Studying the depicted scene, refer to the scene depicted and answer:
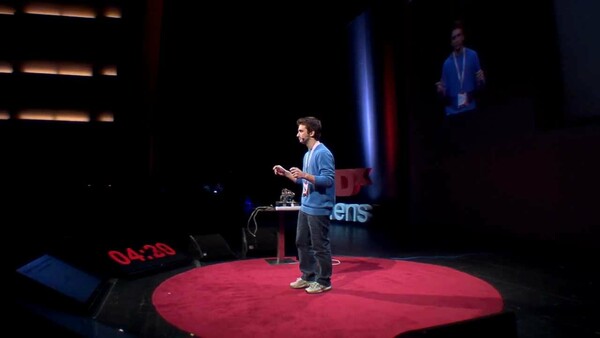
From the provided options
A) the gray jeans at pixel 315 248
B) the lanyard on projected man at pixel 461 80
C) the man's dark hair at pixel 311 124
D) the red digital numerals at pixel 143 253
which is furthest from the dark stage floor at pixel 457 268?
the lanyard on projected man at pixel 461 80

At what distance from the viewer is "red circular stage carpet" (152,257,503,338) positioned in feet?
8.70

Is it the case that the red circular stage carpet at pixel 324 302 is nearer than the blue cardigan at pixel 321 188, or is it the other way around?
the red circular stage carpet at pixel 324 302

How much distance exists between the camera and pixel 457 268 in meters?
4.70

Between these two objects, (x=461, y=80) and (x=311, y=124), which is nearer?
(x=311, y=124)

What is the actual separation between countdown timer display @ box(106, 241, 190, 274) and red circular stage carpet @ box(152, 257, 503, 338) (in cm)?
39

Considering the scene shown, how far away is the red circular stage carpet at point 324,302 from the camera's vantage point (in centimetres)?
265

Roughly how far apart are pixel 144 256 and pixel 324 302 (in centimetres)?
248

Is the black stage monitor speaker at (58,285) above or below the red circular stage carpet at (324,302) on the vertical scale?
above

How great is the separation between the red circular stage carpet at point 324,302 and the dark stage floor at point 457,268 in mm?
198

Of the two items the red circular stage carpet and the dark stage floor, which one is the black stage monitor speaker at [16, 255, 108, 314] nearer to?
the dark stage floor

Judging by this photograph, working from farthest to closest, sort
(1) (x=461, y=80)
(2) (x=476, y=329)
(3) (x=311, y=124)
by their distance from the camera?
(1) (x=461, y=80), (3) (x=311, y=124), (2) (x=476, y=329)

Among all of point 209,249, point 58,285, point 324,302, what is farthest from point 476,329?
point 209,249

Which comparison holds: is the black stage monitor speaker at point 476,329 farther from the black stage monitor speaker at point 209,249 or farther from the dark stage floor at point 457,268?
the black stage monitor speaker at point 209,249

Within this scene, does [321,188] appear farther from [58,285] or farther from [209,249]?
[209,249]
